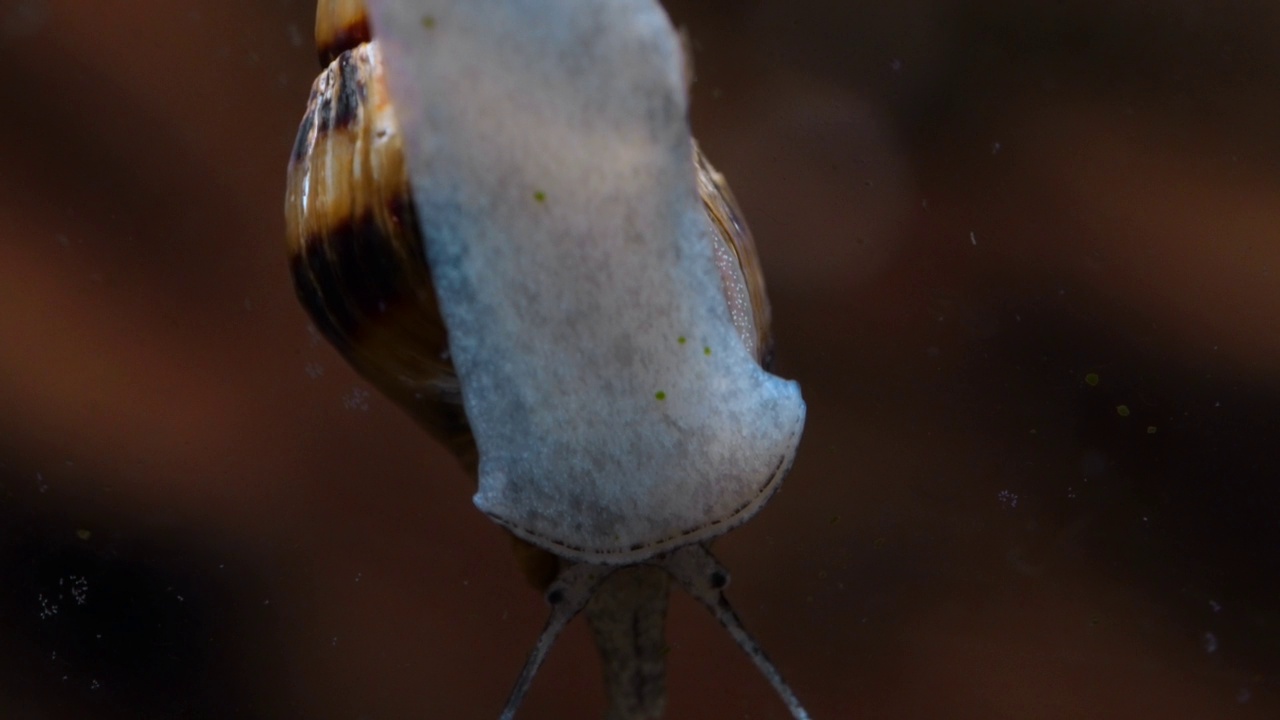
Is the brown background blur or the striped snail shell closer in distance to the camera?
the striped snail shell

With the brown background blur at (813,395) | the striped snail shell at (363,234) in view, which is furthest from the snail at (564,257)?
the brown background blur at (813,395)

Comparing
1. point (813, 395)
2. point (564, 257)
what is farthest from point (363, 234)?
point (813, 395)

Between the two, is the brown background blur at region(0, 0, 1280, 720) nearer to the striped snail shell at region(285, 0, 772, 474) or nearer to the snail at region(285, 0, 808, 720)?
the striped snail shell at region(285, 0, 772, 474)

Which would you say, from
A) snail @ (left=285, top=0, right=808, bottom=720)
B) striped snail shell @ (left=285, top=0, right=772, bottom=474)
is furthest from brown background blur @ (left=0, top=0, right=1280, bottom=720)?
snail @ (left=285, top=0, right=808, bottom=720)

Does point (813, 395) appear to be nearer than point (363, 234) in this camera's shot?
No

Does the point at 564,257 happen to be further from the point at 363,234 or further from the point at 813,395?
the point at 813,395

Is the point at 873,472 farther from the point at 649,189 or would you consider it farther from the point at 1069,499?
the point at 649,189

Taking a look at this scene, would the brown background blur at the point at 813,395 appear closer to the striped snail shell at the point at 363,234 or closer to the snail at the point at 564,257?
the striped snail shell at the point at 363,234
